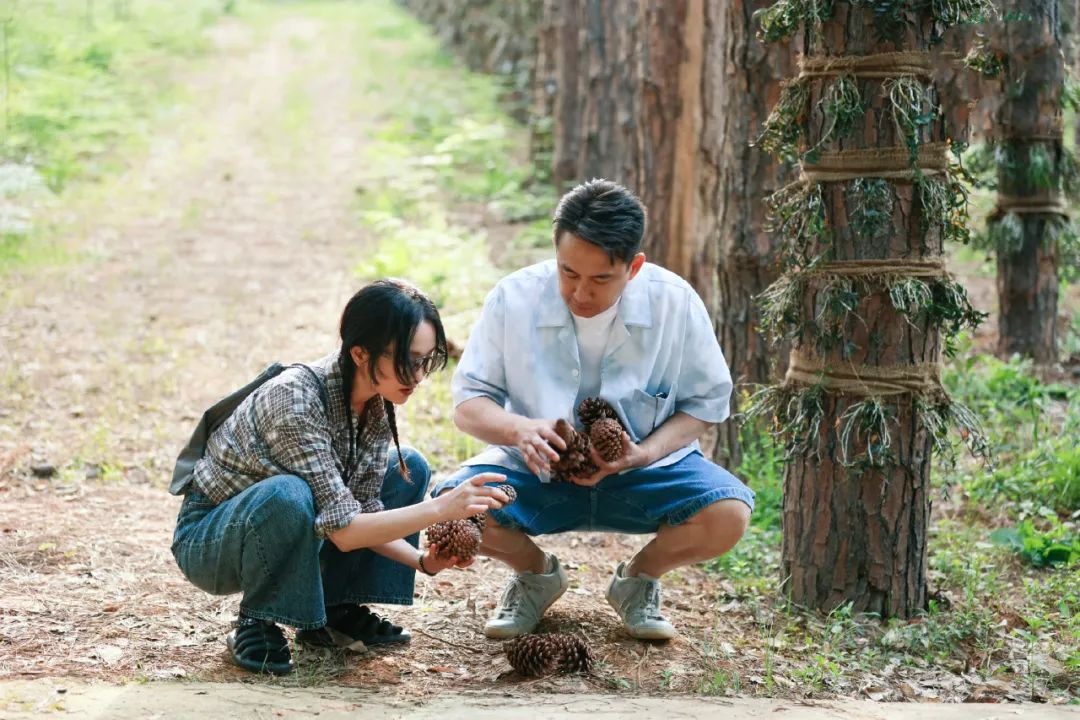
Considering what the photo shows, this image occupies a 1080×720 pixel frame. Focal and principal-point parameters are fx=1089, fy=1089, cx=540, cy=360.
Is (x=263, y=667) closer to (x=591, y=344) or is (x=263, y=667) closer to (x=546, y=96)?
(x=591, y=344)

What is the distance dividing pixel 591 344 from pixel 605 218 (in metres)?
0.56

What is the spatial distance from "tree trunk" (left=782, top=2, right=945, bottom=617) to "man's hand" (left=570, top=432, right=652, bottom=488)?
79cm

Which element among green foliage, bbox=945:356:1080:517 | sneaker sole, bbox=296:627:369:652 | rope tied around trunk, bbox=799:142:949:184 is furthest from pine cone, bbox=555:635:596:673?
green foliage, bbox=945:356:1080:517

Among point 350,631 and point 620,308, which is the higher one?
point 620,308

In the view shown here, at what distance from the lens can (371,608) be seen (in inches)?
169

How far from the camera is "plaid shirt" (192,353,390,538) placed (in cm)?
336

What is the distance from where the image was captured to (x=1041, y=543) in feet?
15.5

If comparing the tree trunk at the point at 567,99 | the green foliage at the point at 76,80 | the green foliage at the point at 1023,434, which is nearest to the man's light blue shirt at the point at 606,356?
the green foliage at the point at 1023,434

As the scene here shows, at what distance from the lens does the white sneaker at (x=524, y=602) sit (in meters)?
3.91

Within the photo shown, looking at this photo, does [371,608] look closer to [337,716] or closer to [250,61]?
[337,716]

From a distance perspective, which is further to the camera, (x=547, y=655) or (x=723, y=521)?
(x=723, y=521)

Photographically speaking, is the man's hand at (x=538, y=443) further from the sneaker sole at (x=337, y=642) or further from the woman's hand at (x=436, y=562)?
the sneaker sole at (x=337, y=642)

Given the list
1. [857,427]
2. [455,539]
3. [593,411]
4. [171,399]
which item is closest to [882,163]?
[857,427]

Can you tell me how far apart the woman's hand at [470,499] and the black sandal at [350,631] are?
2.36ft
